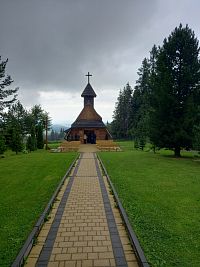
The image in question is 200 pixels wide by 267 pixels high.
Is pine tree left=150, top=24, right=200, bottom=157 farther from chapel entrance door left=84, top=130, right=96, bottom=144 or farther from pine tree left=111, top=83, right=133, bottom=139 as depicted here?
pine tree left=111, top=83, right=133, bottom=139

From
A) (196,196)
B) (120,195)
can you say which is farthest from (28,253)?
(196,196)

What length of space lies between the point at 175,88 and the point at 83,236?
21.1 m

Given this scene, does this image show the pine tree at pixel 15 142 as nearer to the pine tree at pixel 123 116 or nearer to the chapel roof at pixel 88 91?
the chapel roof at pixel 88 91

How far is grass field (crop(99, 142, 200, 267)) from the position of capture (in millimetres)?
5754

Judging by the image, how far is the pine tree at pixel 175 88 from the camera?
2427 cm

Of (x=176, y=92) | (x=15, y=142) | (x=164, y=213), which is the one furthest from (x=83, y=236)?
(x=15, y=142)

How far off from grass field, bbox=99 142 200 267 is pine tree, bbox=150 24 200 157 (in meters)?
9.93

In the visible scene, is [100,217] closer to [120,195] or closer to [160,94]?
[120,195]

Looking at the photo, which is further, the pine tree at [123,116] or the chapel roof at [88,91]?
the pine tree at [123,116]

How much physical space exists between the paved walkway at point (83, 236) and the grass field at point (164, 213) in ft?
1.74

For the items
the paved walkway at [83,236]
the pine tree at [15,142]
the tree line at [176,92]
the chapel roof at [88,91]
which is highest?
the chapel roof at [88,91]

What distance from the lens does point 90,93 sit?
160 feet

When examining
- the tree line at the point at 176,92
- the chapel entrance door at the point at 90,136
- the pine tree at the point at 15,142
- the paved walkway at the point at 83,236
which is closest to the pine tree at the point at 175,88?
the tree line at the point at 176,92

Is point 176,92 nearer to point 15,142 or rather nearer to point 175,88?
point 175,88
